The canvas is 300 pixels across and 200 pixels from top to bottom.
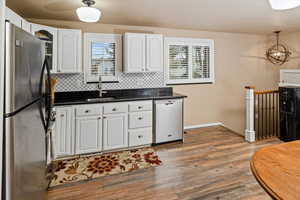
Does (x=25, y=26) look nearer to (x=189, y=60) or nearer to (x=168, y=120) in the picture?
(x=168, y=120)

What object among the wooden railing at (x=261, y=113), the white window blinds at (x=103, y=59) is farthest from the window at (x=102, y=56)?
the wooden railing at (x=261, y=113)

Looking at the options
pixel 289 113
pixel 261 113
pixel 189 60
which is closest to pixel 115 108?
pixel 189 60

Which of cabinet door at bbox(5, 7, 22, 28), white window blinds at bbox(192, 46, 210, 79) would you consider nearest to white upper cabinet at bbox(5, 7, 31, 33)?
cabinet door at bbox(5, 7, 22, 28)

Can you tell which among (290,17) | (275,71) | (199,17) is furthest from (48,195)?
(275,71)

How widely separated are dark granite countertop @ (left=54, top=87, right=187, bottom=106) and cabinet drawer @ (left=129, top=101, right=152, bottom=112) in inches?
3.0

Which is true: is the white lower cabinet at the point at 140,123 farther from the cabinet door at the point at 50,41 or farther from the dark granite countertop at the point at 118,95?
the cabinet door at the point at 50,41

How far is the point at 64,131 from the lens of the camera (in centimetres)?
324

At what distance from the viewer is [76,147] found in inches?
131

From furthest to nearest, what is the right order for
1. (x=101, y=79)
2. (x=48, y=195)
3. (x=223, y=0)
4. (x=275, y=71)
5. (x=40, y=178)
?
(x=275, y=71), (x=101, y=79), (x=223, y=0), (x=48, y=195), (x=40, y=178)

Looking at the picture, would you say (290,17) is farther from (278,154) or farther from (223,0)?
(278,154)

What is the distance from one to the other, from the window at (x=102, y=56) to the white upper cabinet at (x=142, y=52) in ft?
0.92

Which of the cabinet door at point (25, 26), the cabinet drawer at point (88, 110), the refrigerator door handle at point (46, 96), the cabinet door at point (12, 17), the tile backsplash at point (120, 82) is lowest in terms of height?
the cabinet drawer at point (88, 110)

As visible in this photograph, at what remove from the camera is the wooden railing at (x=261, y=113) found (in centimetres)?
410

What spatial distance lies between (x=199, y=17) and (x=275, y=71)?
3.54m
